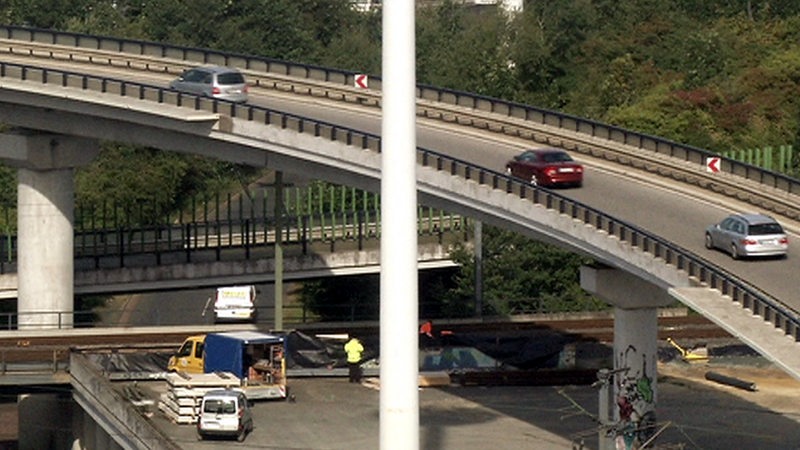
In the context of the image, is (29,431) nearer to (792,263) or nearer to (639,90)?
(792,263)

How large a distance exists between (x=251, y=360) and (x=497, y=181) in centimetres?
1270

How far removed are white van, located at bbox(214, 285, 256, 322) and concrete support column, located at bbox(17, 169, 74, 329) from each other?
31.2ft

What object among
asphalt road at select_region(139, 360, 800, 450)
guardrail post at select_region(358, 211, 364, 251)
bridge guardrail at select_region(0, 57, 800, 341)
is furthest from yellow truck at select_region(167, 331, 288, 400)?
guardrail post at select_region(358, 211, 364, 251)

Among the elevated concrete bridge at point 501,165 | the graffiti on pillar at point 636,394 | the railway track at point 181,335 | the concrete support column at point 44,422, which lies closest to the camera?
the elevated concrete bridge at point 501,165

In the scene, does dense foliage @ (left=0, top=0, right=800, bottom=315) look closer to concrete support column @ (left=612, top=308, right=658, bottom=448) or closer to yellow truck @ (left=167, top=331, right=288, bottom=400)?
yellow truck @ (left=167, top=331, right=288, bottom=400)

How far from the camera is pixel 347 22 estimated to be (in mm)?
194125

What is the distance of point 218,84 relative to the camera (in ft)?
279

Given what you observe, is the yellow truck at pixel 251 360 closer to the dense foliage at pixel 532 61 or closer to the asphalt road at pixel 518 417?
the asphalt road at pixel 518 417

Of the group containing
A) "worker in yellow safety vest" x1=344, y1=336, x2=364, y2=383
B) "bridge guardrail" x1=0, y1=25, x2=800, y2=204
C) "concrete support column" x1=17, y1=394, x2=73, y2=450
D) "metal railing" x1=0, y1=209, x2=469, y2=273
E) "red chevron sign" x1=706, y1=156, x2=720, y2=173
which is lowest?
"concrete support column" x1=17, y1=394, x2=73, y2=450

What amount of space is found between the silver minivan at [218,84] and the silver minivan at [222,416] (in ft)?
72.1

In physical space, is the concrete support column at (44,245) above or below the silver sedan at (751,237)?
below

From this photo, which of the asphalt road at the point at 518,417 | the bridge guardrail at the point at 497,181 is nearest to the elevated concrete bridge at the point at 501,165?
the bridge guardrail at the point at 497,181

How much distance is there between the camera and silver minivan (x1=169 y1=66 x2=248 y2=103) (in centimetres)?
8500

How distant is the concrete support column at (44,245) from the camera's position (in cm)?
9219
